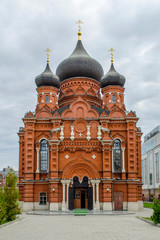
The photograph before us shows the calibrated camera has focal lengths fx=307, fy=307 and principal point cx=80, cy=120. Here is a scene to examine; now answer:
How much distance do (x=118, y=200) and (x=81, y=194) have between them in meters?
3.79

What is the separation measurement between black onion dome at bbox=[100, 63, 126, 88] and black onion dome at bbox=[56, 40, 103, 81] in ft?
6.34

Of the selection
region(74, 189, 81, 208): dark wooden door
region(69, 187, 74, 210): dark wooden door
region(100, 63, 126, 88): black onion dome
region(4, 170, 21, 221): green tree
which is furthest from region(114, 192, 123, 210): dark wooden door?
region(100, 63, 126, 88): black onion dome

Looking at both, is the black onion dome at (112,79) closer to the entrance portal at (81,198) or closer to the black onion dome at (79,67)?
the black onion dome at (79,67)

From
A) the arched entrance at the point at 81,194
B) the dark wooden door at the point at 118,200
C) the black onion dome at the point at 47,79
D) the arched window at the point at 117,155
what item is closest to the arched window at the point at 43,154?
the arched entrance at the point at 81,194

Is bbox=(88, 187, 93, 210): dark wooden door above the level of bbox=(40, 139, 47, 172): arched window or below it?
below

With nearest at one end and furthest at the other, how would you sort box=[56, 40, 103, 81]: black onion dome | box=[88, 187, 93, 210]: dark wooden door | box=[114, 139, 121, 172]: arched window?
box=[88, 187, 93, 210]: dark wooden door → box=[114, 139, 121, 172]: arched window → box=[56, 40, 103, 81]: black onion dome

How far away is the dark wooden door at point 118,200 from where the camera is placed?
30.9m

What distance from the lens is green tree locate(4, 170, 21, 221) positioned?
20906 millimetres

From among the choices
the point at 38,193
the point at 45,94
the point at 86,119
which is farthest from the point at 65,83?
the point at 38,193

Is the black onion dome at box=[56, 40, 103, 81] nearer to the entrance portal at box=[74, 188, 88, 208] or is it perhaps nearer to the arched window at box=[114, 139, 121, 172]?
the arched window at box=[114, 139, 121, 172]

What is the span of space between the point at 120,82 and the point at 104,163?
38.0 feet

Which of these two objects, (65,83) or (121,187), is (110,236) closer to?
(121,187)

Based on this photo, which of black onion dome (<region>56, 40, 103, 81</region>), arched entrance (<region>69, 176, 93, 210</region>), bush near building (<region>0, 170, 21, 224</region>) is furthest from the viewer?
black onion dome (<region>56, 40, 103, 81</region>)

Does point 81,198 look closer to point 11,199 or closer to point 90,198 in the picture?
point 90,198
